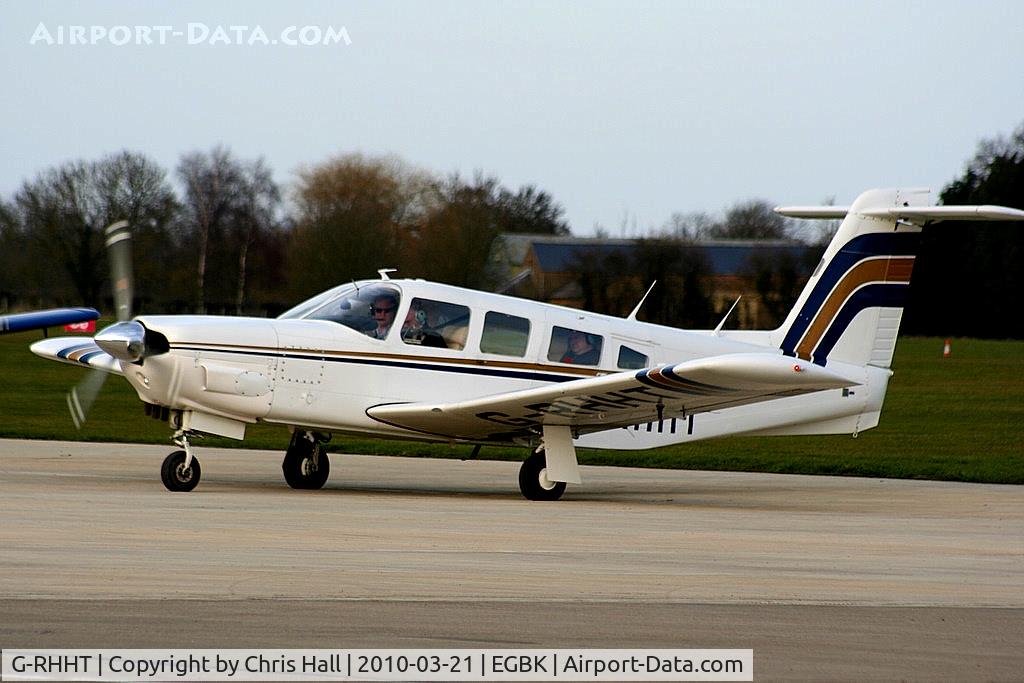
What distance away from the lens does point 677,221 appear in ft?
143

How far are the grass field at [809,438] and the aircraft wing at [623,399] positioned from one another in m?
5.73

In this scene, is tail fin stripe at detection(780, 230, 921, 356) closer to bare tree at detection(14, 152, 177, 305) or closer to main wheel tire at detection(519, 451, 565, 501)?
main wheel tire at detection(519, 451, 565, 501)

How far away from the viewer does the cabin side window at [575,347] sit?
13.5 m

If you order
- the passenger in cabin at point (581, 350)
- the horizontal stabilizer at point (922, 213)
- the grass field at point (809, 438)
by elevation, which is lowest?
the grass field at point (809, 438)

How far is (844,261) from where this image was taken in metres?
14.9

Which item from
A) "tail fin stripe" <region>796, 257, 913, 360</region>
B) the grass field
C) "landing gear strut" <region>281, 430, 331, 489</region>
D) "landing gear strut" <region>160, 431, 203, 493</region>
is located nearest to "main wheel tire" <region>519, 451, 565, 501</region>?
"landing gear strut" <region>281, 430, 331, 489</region>

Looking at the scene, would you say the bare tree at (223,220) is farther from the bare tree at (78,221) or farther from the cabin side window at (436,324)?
the cabin side window at (436,324)

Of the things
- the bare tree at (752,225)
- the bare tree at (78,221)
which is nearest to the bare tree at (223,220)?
the bare tree at (78,221)

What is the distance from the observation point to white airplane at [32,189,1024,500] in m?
12.2

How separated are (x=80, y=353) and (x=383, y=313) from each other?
333 centimetres

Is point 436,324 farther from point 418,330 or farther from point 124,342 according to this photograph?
point 124,342

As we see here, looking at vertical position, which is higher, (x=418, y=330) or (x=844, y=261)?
(x=844, y=261)

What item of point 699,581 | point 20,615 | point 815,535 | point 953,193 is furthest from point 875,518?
point 953,193

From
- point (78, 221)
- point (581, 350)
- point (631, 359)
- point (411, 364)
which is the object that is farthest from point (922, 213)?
point (78, 221)
